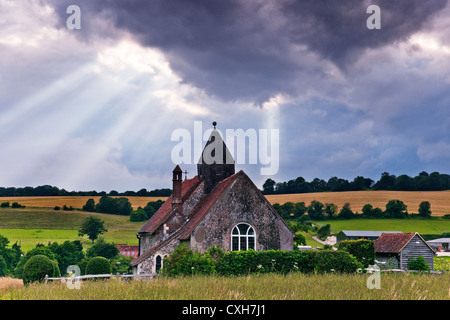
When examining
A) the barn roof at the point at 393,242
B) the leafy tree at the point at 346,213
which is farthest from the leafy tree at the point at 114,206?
the barn roof at the point at 393,242

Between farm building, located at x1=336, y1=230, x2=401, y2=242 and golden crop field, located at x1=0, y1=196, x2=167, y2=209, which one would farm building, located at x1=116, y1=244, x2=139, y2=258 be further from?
farm building, located at x1=336, y1=230, x2=401, y2=242

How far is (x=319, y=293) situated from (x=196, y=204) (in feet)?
85.1

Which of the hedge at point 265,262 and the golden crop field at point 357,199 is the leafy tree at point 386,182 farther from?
the hedge at point 265,262

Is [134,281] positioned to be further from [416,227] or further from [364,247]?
[416,227]

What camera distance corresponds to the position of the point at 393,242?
2111 inches

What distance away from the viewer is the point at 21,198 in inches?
4220

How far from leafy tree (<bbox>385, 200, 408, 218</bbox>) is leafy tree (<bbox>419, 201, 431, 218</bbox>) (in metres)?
3.03

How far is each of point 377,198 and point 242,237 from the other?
249 ft

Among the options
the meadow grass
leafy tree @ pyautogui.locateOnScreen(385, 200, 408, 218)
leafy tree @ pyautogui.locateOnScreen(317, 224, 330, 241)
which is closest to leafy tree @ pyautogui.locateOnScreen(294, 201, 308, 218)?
leafy tree @ pyautogui.locateOnScreen(317, 224, 330, 241)

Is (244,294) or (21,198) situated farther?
(21,198)

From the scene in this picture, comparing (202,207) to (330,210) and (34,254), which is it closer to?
(34,254)

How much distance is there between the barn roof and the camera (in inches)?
2037
